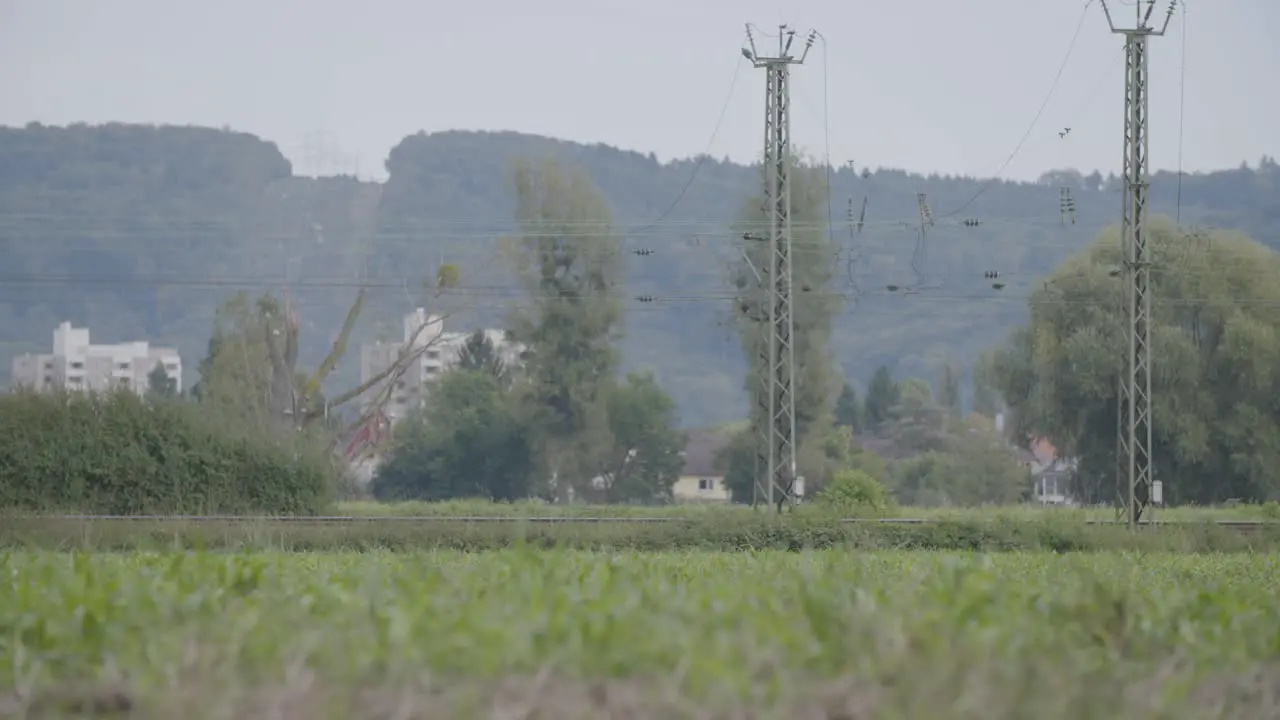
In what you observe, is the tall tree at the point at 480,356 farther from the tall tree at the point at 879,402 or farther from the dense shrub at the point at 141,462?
the dense shrub at the point at 141,462

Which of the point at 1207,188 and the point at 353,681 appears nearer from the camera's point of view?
the point at 353,681

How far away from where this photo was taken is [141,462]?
4669 centimetres

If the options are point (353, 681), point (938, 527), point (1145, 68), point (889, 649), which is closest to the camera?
point (353, 681)

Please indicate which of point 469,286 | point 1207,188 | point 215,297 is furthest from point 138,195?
point 469,286

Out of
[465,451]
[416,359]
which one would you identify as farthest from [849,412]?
[416,359]

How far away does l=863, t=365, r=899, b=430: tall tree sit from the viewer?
12862 centimetres

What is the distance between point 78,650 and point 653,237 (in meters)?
150

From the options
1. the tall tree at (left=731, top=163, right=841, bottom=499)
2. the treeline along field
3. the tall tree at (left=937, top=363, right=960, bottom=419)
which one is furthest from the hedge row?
the tall tree at (left=937, top=363, right=960, bottom=419)

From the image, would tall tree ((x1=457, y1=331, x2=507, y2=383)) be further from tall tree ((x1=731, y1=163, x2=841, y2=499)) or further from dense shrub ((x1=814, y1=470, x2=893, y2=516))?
dense shrub ((x1=814, y1=470, x2=893, y2=516))

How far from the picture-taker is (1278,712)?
7000 mm

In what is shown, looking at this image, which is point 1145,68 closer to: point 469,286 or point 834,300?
point 834,300

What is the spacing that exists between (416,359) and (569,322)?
29.7 feet

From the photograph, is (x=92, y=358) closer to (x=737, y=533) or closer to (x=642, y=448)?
(x=642, y=448)

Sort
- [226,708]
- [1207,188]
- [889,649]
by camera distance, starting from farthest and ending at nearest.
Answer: [1207,188] → [889,649] → [226,708]
